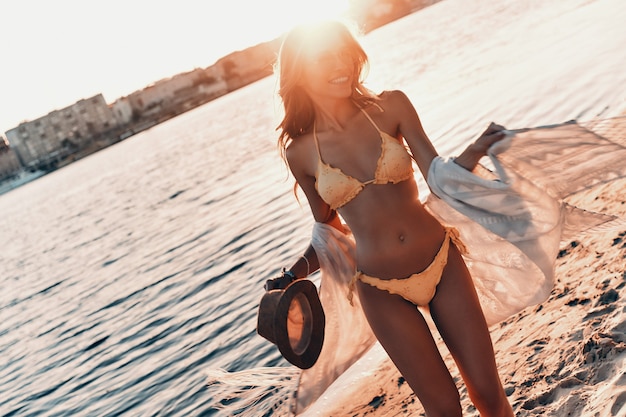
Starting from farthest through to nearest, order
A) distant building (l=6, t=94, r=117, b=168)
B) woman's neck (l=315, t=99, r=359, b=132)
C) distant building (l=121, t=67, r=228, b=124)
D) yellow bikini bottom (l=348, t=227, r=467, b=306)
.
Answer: distant building (l=121, t=67, r=228, b=124) < distant building (l=6, t=94, r=117, b=168) < woman's neck (l=315, t=99, r=359, b=132) < yellow bikini bottom (l=348, t=227, r=467, b=306)

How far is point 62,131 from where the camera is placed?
17625 cm

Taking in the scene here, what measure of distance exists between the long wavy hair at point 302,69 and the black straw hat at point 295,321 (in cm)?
97

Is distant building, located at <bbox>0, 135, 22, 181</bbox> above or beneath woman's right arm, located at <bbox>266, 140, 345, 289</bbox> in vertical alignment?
above

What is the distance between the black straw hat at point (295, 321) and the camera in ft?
11.3

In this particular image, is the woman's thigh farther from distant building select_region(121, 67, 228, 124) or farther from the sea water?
distant building select_region(121, 67, 228, 124)

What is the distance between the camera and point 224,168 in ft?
112

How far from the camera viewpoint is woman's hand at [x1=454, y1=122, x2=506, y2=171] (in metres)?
3.21

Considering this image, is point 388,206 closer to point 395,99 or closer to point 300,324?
point 395,99

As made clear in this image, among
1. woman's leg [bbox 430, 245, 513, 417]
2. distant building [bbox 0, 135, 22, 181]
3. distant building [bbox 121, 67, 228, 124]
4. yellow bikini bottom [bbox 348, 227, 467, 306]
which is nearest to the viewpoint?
woman's leg [bbox 430, 245, 513, 417]

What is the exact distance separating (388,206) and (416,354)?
2.74 feet

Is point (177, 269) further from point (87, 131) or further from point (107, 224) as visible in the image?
point (87, 131)

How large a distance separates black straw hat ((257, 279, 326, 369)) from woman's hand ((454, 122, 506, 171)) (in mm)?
1135

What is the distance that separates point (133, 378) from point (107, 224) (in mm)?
22800

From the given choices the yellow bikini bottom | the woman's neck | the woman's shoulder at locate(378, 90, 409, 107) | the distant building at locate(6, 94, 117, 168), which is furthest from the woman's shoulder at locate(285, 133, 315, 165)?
the distant building at locate(6, 94, 117, 168)
